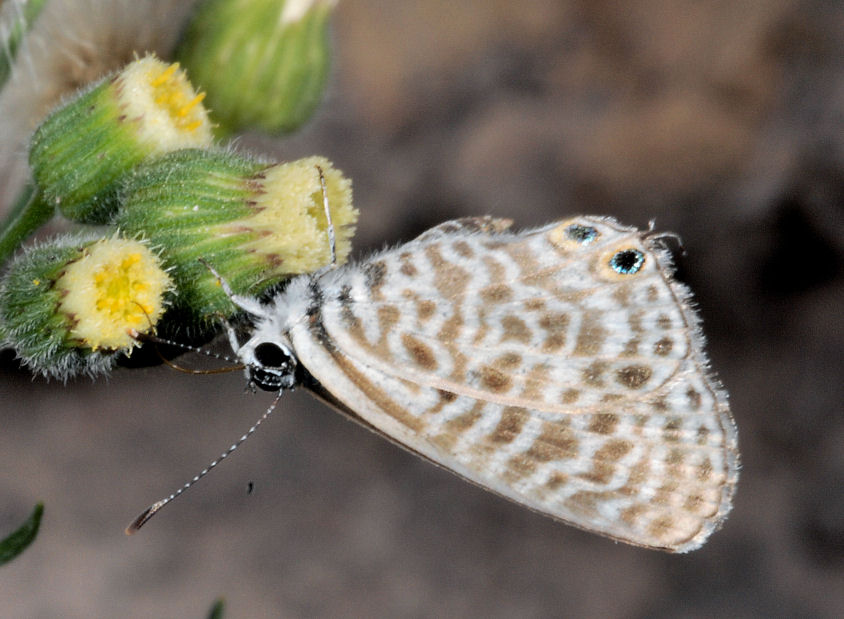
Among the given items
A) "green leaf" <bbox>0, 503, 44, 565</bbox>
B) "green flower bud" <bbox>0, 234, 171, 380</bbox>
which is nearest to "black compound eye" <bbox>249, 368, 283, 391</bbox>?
"green flower bud" <bbox>0, 234, 171, 380</bbox>

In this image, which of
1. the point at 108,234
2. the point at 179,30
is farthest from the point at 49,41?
the point at 108,234

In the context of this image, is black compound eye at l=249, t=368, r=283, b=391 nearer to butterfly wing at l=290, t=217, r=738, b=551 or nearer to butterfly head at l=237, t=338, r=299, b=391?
butterfly head at l=237, t=338, r=299, b=391

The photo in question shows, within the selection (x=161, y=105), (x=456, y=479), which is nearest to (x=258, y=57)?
(x=161, y=105)

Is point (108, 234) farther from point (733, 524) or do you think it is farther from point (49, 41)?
point (733, 524)

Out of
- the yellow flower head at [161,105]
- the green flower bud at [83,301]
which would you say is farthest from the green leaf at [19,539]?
the yellow flower head at [161,105]

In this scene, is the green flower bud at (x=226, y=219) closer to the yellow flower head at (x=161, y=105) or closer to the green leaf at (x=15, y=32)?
the yellow flower head at (x=161, y=105)

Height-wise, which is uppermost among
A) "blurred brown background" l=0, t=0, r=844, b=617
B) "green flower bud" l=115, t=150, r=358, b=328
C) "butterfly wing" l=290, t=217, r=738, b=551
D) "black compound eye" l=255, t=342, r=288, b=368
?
"green flower bud" l=115, t=150, r=358, b=328
